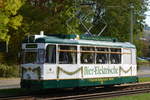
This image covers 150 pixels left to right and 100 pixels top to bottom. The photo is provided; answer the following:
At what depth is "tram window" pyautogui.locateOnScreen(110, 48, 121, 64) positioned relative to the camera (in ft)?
76.6

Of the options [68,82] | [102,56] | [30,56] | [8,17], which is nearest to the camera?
[30,56]

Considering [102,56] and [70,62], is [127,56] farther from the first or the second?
[70,62]

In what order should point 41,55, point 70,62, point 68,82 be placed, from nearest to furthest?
point 41,55, point 68,82, point 70,62

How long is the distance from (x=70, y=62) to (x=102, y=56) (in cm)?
266

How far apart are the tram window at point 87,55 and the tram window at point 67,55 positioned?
608 mm

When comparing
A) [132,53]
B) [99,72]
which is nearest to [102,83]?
[99,72]

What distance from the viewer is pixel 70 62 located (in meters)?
20.7

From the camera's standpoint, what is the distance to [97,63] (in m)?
22.3

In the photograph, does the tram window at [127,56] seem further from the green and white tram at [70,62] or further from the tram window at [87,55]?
the tram window at [87,55]

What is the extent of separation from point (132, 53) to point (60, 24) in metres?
12.5

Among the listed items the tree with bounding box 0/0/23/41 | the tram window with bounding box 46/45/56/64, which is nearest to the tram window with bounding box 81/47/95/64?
the tram window with bounding box 46/45/56/64

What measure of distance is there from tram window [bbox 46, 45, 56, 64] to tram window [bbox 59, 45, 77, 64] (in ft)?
1.34

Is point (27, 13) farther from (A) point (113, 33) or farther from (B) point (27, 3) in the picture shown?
(A) point (113, 33)

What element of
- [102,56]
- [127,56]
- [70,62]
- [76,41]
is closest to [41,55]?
[70,62]
